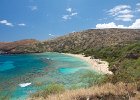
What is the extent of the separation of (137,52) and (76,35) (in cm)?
12001

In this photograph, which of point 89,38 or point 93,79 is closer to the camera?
point 93,79

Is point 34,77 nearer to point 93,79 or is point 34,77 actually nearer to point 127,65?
point 127,65

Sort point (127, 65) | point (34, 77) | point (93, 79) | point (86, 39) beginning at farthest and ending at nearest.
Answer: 1. point (86, 39)
2. point (34, 77)
3. point (127, 65)
4. point (93, 79)

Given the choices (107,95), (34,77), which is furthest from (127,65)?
(107,95)

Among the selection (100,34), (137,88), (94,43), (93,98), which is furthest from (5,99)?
(100,34)

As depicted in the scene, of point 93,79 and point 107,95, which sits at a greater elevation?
point 107,95

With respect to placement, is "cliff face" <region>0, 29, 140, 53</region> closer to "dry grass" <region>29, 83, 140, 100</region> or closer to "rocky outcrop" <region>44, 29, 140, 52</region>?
"rocky outcrop" <region>44, 29, 140, 52</region>

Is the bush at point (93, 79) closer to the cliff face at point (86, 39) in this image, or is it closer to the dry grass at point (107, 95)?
the dry grass at point (107, 95)

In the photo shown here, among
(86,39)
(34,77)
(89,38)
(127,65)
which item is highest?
(89,38)

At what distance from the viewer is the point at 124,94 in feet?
39.1

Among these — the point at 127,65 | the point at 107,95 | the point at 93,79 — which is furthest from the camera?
the point at 127,65

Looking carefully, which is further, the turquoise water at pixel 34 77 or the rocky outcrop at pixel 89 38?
the rocky outcrop at pixel 89 38

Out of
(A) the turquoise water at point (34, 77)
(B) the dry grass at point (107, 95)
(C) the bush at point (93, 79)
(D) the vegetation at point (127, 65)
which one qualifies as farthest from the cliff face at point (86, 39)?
(B) the dry grass at point (107, 95)

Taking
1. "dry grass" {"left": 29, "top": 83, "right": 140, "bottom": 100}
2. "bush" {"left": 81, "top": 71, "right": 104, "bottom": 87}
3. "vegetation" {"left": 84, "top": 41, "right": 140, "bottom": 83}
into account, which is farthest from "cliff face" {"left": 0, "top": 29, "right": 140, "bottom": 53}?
"dry grass" {"left": 29, "top": 83, "right": 140, "bottom": 100}
